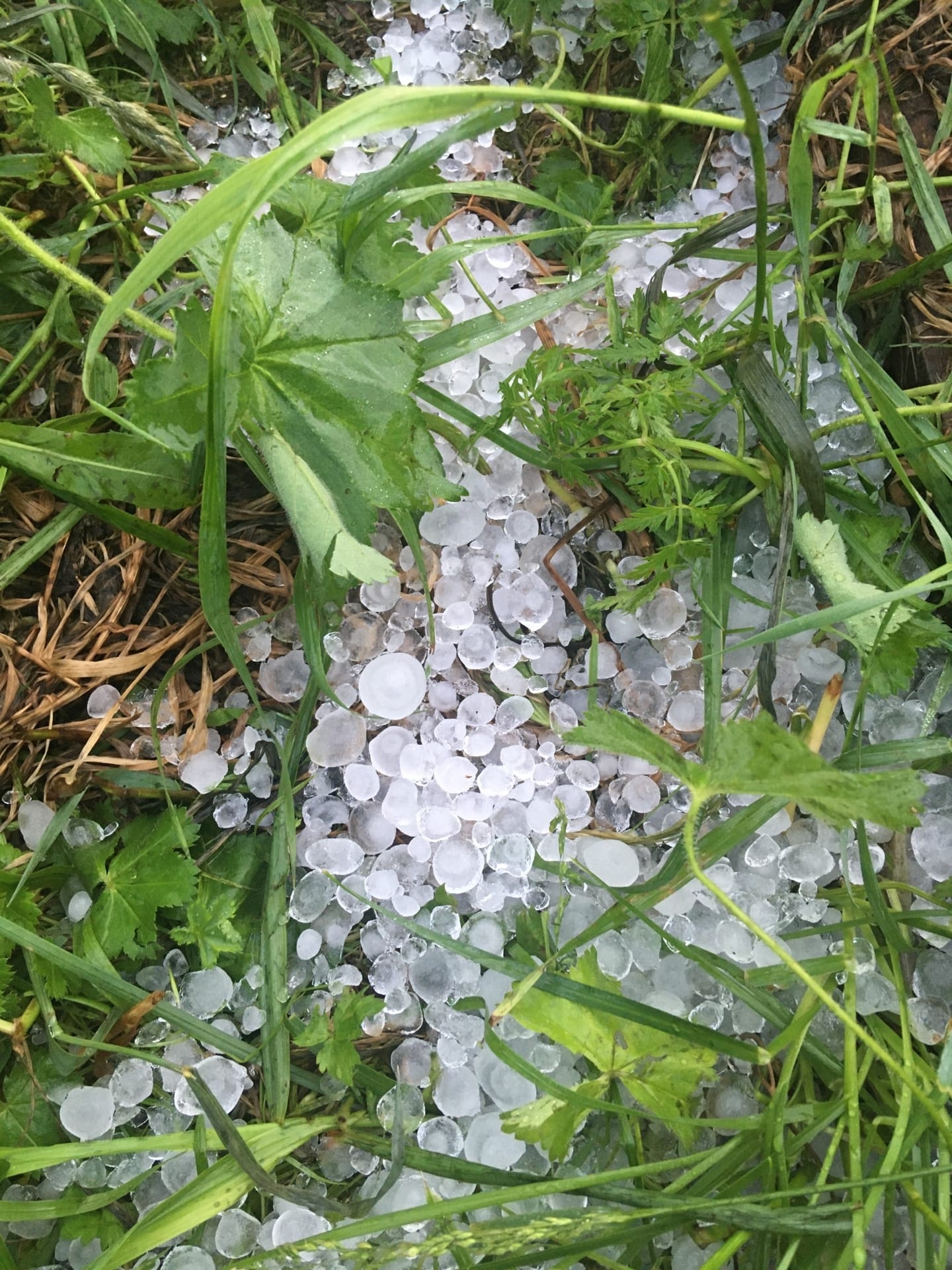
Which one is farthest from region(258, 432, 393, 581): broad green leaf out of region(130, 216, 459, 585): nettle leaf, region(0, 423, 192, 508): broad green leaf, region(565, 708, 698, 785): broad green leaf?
region(565, 708, 698, 785): broad green leaf

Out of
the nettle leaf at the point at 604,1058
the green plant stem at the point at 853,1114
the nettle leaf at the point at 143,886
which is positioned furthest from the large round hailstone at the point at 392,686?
the green plant stem at the point at 853,1114

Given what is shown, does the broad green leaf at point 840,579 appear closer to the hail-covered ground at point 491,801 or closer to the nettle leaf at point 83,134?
the hail-covered ground at point 491,801

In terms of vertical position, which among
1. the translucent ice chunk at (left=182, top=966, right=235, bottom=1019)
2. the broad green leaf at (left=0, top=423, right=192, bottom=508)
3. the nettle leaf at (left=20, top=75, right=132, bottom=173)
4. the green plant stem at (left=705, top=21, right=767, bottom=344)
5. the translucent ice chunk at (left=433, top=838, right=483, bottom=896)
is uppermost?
the nettle leaf at (left=20, top=75, right=132, bottom=173)

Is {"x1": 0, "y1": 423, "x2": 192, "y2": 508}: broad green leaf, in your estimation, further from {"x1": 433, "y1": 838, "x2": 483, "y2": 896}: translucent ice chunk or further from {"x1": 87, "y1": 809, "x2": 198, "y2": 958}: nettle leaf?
{"x1": 433, "y1": 838, "x2": 483, "y2": 896}: translucent ice chunk

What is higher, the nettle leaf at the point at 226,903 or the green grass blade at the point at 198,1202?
the nettle leaf at the point at 226,903

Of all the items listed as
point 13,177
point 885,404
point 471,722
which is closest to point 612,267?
point 885,404

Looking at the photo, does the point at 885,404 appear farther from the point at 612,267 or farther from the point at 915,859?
the point at 915,859

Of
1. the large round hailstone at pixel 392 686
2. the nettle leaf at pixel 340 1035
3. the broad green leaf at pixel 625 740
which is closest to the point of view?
the broad green leaf at pixel 625 740
